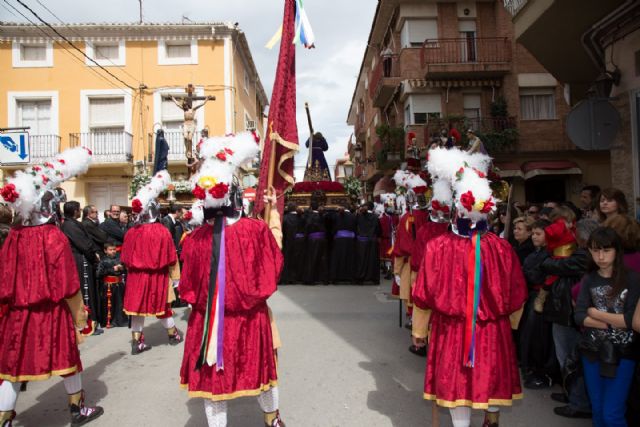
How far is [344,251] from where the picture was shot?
1185 centimetres

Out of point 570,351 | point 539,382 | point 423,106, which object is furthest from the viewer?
point 423,106

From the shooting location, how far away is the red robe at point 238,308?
3.24m

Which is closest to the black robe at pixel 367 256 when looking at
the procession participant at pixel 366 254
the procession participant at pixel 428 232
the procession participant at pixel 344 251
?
the procession participant at pixel 366 254

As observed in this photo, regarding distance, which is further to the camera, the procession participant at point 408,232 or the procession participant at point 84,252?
the procession participant at point 408,232

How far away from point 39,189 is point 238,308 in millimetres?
2207

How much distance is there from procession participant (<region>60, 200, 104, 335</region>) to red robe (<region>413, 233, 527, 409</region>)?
4.40 m

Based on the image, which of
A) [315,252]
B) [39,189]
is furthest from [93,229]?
[315,252]

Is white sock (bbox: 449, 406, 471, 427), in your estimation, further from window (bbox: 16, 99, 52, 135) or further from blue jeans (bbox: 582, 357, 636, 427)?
window (bbox: 16, 99, 52, 135)

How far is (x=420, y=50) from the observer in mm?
19703

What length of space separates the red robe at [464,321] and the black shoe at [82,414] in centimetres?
291

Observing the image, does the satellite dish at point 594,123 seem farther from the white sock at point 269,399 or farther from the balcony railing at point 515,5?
the white sock at point 269,399

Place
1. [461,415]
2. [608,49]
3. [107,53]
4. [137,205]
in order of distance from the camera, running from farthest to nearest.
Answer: [107,53] < [608,49] < [137,205] < [461,415]

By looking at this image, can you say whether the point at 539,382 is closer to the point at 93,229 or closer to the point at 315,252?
the point at 93,229

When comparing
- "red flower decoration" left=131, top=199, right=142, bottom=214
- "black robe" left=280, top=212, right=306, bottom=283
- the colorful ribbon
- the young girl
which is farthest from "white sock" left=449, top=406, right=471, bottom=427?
"black robe" left=280, top=212, right=306, bottom=283
